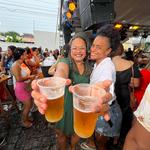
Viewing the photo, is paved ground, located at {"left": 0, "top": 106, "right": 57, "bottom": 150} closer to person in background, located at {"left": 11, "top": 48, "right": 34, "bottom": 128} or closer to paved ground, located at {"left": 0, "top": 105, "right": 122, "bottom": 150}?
paved ground, located at {"left": 0, "top": 105, "right": 122, "bottom": 150}

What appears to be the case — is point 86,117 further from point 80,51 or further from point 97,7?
point 97,7

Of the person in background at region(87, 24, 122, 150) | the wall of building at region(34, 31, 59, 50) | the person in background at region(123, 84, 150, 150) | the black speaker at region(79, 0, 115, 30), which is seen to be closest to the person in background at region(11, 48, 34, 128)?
the black speaker at region(79, 0, 115, 30)

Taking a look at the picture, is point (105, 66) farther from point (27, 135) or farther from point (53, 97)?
point (27, 135)

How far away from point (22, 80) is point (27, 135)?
39.6 inches

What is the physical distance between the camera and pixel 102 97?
0.65m

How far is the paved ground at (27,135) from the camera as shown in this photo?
279 centimetres

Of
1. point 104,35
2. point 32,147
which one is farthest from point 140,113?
point 32,147

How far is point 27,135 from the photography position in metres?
3.15

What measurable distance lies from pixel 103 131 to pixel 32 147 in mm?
1483

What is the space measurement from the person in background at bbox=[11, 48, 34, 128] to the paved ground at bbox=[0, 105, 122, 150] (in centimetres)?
19

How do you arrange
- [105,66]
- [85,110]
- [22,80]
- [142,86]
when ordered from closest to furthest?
[85,110], [105,66], [142,86], [22,80]

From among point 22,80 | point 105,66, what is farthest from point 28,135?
point 105,66

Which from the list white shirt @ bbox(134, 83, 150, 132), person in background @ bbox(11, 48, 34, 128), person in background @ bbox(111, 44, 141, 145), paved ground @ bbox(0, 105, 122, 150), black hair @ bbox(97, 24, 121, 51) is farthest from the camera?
person in background @ bbox(11, 48, 34, 128)

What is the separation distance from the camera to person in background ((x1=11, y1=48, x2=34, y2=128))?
10.7ft
